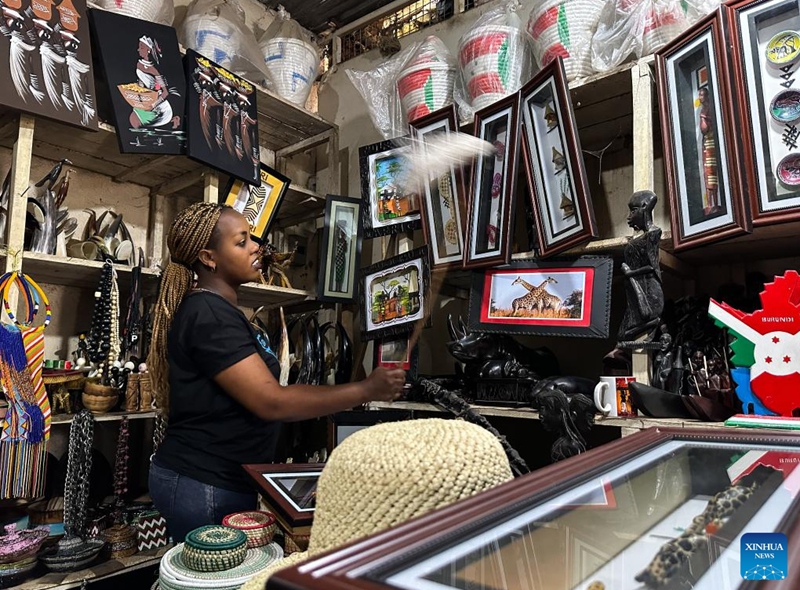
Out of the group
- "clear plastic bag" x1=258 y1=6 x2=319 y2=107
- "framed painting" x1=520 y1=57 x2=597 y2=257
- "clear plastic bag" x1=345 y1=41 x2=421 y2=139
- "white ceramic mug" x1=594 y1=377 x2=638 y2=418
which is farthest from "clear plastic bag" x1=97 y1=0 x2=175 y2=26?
"white ceramic mug" x1=594 y1=377 x2=638 y2=418

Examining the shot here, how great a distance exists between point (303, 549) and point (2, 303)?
1571 millimetres

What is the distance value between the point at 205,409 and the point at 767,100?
1.79m

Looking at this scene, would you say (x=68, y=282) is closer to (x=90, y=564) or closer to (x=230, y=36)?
(x=90, y=564)

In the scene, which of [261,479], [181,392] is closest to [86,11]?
[181,392]

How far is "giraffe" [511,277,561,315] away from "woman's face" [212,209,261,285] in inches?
39.1

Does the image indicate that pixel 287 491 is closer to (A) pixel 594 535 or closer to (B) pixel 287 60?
(A) pixel 594 535

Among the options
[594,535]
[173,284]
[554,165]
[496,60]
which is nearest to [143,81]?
[173,284]

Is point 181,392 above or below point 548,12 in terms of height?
below

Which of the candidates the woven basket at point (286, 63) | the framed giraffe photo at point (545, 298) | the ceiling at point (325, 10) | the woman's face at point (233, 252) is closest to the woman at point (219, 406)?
the woman's face at point (233, 252)

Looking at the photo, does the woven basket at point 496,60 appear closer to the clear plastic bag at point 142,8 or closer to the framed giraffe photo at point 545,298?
the framed giraffe photo at point 545,298

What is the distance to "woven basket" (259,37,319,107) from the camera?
2973 mm

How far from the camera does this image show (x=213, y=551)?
0.95 meters

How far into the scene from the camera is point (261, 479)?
3.77 feet

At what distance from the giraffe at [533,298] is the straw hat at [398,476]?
5.08ft
